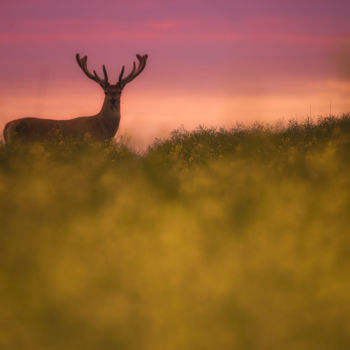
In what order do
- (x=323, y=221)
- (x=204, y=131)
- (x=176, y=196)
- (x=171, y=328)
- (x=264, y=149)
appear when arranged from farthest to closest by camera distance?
1. (x=204, y=131)
2. (x=264, y=149)
3. (x=176, y=196)
4. (x=323, y=221)
5. (x=171, y=328)

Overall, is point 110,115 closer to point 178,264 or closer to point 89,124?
point 89,124

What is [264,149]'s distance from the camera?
7223 mm

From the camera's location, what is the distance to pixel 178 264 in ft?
10.8

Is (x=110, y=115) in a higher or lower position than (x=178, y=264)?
higher

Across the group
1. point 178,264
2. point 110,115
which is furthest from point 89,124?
point 178,264

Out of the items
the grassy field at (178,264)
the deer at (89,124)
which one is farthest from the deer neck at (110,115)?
the grassy field at (178,264)

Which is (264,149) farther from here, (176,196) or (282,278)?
(282,278)

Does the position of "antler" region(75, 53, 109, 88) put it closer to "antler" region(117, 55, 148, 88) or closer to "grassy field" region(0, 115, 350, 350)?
"antler" region(117, 55, 148, 88)

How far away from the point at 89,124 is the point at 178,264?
9910 mm

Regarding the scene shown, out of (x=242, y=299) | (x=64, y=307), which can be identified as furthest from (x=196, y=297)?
(x=64, y=307)

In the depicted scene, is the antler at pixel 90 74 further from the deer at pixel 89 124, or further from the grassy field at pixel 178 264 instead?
the grassy field at pixel 178 264

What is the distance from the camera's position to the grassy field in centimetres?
279

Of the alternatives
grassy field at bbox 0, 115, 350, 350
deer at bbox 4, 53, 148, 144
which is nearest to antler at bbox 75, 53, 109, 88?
deer at bbox 4, 53, 148, 144

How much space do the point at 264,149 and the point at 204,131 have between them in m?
4.87
